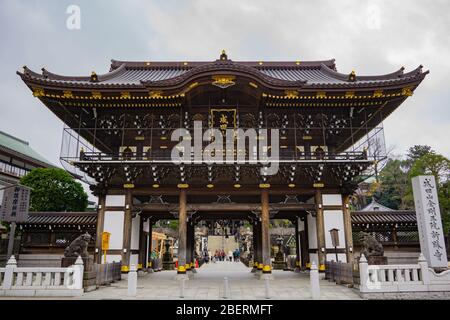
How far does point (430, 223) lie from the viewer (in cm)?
1232

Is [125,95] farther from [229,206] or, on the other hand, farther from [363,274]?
[363,274]

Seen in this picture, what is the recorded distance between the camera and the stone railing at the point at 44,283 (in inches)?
440

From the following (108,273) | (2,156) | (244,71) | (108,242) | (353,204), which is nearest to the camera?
(108,273)

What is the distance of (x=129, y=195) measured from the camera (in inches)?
667

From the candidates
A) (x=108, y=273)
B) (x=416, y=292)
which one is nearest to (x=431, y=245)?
(x=416, y=292)

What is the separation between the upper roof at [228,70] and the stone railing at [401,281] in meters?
8.52

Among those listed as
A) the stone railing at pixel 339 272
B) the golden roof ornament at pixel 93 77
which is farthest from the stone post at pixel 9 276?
the stone railing at pixel 339 272

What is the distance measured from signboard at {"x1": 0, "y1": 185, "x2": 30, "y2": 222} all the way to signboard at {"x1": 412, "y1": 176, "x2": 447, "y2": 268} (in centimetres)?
1780

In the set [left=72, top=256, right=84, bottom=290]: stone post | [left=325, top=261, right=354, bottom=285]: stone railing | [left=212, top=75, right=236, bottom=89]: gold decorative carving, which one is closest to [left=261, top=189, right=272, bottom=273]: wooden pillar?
[left=325, top=261, right=354, bottom=285]: stone railing

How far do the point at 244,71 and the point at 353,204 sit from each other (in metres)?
49.4

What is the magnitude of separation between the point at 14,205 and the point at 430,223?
18391 millimetres

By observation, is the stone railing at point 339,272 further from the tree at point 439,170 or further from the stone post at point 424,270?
the tree at point 439,170

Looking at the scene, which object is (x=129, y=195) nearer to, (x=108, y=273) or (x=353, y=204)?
(x=108, y=273)

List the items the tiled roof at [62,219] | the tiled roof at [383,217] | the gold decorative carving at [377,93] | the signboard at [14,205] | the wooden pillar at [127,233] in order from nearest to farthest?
the signboard at [14,205]
the gold decorative carving at [377,93]
the wooden pillar at [127,233]
the tiled roof at [62,219]
the tiled roof at [383,217]
